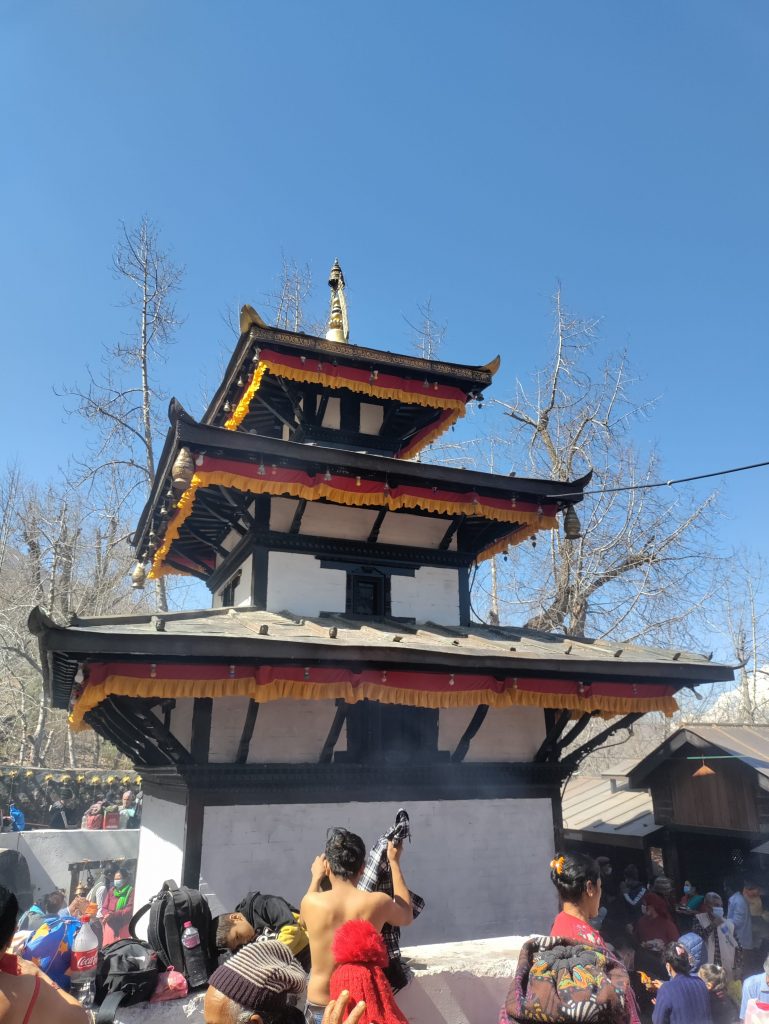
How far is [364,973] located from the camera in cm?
375

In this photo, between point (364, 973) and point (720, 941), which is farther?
point (720, 941)

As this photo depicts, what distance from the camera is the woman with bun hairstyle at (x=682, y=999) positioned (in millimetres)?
5594

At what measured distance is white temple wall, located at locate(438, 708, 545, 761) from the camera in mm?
10148

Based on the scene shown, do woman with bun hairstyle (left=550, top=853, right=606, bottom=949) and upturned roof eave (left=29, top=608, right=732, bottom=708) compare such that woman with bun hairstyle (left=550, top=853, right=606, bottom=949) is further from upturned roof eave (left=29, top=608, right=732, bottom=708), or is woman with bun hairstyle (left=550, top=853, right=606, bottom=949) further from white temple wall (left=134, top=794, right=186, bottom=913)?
Result: white temple wall (left=134, top=794, right=186, bottom=913)

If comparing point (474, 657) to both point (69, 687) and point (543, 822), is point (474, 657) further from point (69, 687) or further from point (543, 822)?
point (69, 687)

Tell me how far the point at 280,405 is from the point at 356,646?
19.7ft

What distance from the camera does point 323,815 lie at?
8.95 m

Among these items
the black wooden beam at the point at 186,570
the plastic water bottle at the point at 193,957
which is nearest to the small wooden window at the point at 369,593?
the black wooden beam at the point at 186,570


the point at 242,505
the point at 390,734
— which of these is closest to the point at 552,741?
the point at 390,734

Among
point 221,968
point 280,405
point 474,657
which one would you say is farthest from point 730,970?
point 280,405

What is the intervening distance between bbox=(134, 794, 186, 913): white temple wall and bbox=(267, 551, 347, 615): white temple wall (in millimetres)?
2938

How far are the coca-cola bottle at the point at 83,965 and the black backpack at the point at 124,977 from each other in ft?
0.33

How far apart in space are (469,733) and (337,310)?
8.21 metres

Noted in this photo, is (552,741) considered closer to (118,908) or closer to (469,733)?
(469,733)
